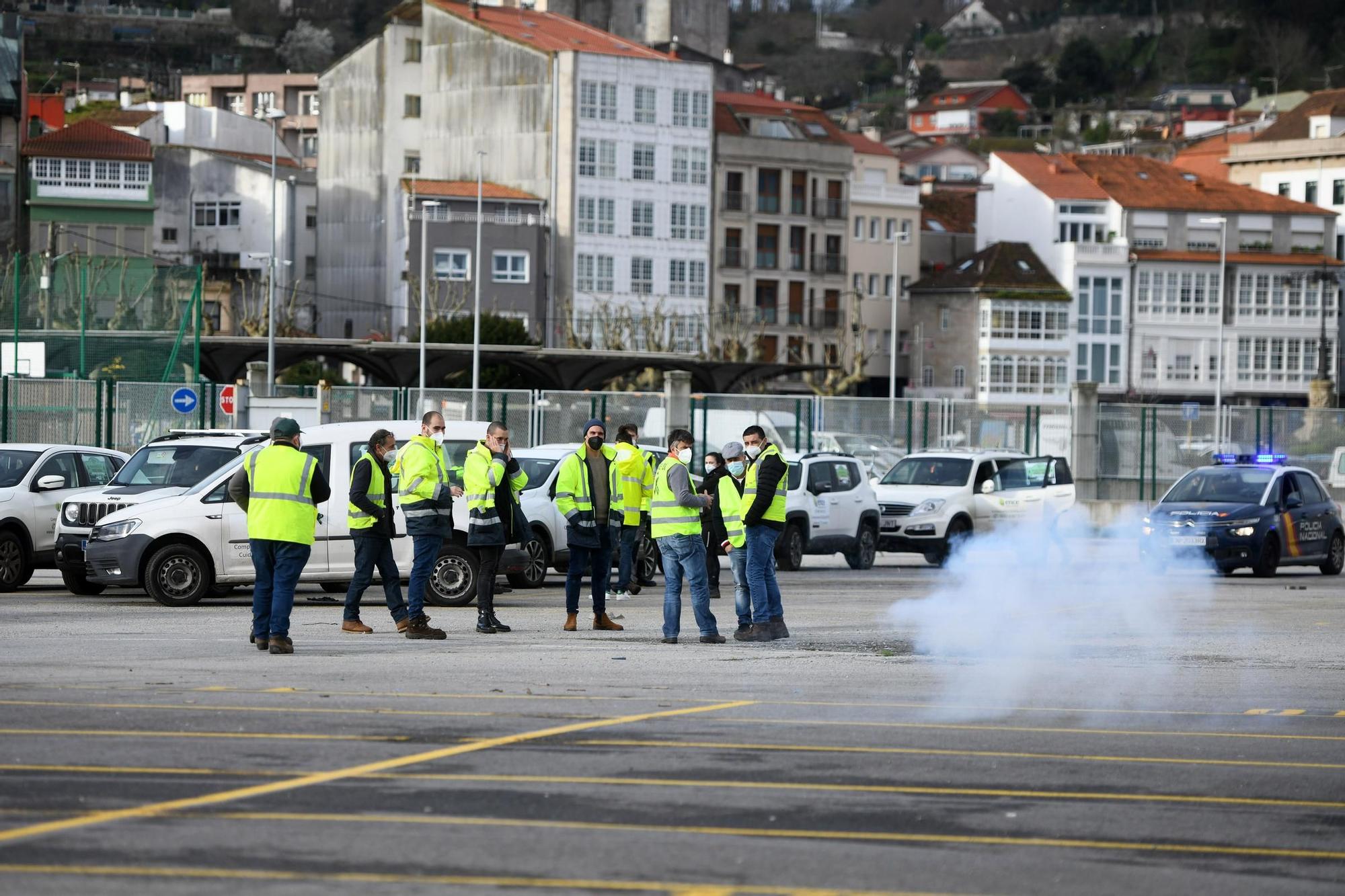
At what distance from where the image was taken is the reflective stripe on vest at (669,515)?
1759 centimetres

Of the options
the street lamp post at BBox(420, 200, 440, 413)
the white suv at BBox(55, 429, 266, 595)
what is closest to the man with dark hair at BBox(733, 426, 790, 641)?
the white suv at BBox(55, 429, 266, 595)

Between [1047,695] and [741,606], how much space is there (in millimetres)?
4571

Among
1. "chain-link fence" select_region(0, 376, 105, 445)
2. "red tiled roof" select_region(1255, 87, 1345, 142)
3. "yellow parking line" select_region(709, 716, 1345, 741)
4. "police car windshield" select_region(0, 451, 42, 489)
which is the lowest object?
"yellow parking line" select_region(709, 716, 1345, 741)

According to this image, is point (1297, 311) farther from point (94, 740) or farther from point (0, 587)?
point (94, 740)

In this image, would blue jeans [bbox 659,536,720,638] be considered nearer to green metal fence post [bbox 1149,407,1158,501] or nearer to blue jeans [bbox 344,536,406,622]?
blue jeans [bbox 344,536,406,622]

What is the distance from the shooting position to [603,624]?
19078 mm

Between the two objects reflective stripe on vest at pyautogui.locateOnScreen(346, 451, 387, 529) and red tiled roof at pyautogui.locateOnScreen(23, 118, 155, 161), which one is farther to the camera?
red tiled roof at pyautogui.locateOnScreen(23, 118, 155, 161)

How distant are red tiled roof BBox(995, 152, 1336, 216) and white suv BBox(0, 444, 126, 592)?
81274mm

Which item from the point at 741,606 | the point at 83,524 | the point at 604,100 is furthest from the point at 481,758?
the point at 604,100

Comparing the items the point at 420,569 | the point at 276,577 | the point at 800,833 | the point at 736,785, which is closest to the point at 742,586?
the point at 420,569

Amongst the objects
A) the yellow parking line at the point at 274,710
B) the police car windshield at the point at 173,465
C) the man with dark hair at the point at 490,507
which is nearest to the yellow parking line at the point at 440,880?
the yellow parking line at the point at 274,710

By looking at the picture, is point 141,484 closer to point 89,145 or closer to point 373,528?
point 373,528

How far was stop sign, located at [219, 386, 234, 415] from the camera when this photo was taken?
1414 inches

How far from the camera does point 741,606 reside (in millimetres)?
18469
